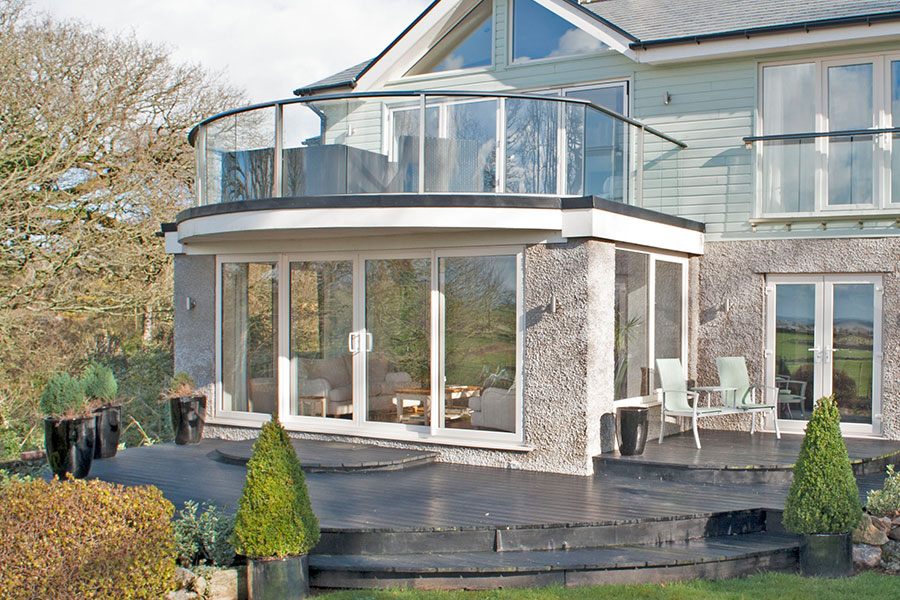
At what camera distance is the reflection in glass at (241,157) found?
10.1m

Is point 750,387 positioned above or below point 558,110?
below

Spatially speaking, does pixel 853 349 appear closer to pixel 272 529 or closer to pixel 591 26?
pixel 591 26

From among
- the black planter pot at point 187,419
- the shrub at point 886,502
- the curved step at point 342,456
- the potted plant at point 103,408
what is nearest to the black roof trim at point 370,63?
the black planter pot at point 187,419

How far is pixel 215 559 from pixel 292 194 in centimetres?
453

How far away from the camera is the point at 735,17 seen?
1220 cm

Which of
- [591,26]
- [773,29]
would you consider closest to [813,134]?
[773,29]

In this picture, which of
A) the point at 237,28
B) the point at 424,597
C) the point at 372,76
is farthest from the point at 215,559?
the point at 237,28

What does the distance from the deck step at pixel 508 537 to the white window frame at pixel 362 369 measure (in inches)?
99.3

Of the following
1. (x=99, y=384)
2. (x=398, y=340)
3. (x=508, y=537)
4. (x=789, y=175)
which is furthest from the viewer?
(x=789, y=175)

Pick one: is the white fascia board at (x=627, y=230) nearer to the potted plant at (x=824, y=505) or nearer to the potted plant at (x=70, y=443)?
the potted plant at (x=824, y=505)

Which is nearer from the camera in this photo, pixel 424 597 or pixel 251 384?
pixel 424 597

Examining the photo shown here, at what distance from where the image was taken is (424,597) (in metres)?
6.08

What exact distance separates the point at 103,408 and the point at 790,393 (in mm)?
8579

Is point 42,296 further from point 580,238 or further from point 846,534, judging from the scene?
point 846,534
